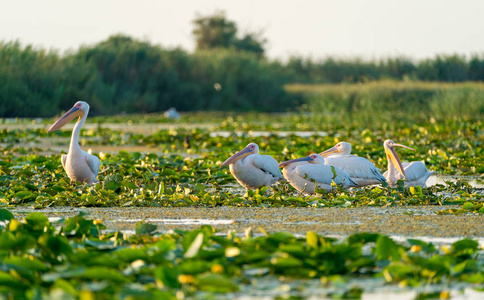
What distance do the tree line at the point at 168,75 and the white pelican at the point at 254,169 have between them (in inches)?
613

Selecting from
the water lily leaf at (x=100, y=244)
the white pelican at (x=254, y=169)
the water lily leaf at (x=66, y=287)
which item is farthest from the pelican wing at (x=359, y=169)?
the water lily leaf at (x=66, y=287)

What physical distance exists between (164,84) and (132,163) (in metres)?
21.5

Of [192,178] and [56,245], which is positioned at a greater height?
[56,245]

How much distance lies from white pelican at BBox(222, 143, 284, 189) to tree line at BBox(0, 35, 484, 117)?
1558 cm

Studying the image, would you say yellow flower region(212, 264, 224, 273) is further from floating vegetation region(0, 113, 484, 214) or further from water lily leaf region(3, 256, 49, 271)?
floating vegetation region(0, 113, 484, 214)

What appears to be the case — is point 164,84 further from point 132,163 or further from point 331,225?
point 331,225

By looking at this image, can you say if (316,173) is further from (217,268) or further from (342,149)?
(217,268)

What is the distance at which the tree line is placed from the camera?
22703mm

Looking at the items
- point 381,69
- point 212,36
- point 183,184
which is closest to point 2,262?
point 183,184

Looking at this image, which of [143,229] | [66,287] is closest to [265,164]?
[143,229]

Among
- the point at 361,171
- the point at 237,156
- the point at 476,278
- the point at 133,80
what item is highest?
the point at 133,80

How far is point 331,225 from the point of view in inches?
197

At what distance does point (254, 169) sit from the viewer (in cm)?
695

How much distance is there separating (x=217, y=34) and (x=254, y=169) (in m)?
40.6
